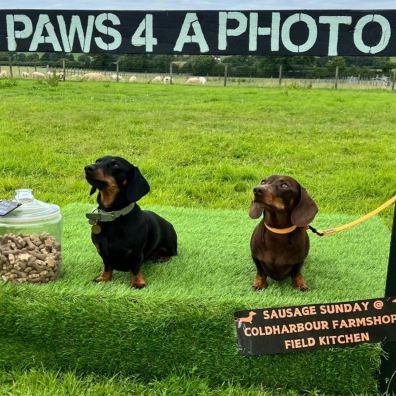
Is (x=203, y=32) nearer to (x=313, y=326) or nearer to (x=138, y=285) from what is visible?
(x=138, y=285)

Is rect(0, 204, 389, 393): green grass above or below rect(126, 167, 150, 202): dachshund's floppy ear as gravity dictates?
below

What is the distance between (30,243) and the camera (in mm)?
2682

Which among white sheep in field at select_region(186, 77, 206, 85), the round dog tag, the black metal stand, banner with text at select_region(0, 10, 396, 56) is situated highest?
banner with text at select_region(0, 10, 396, 56)

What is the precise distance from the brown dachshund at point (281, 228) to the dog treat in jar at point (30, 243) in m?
0.97

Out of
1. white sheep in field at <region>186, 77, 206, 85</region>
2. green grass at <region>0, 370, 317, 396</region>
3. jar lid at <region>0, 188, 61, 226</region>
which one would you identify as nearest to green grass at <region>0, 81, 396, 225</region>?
jar lid at <region>0, 188, 61, 226</region>

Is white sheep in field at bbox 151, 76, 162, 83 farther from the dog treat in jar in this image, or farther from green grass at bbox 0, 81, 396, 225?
the dog treat in jar

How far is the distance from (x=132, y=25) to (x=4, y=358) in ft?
5.17

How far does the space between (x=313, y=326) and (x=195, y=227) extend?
1.50 m

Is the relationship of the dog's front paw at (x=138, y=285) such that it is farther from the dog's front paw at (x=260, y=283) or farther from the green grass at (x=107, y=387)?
the dog's front paw at (x=260, y=283)

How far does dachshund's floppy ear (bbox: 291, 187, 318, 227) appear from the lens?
2.38 meters

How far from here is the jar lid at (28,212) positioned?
8.87ft

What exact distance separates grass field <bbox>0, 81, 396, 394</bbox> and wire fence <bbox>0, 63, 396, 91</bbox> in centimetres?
740

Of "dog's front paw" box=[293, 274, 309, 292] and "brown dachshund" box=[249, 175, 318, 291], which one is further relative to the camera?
"dog's front paw" box=[293, 274, 309, 292]

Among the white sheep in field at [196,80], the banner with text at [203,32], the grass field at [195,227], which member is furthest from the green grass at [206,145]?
the white sheep in field at [196,80]
